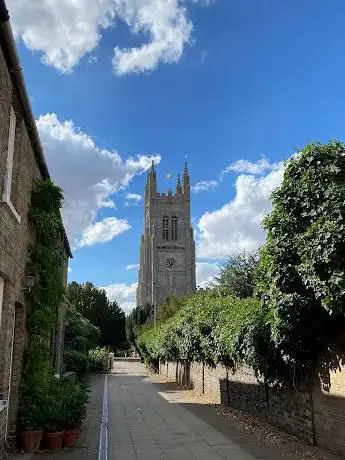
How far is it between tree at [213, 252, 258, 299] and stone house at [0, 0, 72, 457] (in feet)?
54.3

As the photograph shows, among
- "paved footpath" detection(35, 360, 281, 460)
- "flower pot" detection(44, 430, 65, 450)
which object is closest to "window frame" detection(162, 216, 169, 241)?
"paved footpath" detection(35, 360, 281, 460)

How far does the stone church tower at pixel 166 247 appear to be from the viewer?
300 ft

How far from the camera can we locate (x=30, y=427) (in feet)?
26.3

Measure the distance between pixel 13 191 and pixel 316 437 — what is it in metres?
6.98

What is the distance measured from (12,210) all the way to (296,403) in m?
6.70

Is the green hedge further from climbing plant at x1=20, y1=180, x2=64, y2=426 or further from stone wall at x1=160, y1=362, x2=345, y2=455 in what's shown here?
climbing plant at x1=20, y1=180, x2=64, y2=426

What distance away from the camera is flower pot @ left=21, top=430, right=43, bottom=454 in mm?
7867

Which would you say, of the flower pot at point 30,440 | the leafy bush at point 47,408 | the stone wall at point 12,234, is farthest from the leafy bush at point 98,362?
→ the stone wall at point 12,234

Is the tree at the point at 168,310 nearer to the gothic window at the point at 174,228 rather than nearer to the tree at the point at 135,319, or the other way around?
the tree at the point at 135,319

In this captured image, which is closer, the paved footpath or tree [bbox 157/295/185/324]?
the paved footpath

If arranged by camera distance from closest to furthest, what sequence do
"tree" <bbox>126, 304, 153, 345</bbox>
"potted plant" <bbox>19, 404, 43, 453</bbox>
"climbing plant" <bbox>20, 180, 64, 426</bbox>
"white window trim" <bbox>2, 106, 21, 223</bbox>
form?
"white window trim" <bbox>2, 106, 21, 223</bbox> → "potted plant" <bbox>19, 404, 43, 453</bbox> → "climbing plant" <bbox>20, 180, 64, 426</bbox> → "tree" <bbox>126, 304, 153, 345</bbox>

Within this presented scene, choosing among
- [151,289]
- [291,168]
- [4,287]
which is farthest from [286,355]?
[151,289]

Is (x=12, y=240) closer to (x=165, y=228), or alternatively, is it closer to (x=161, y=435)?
(x=161, y=435)

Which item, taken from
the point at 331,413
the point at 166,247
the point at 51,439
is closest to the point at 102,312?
the point at 166,247
